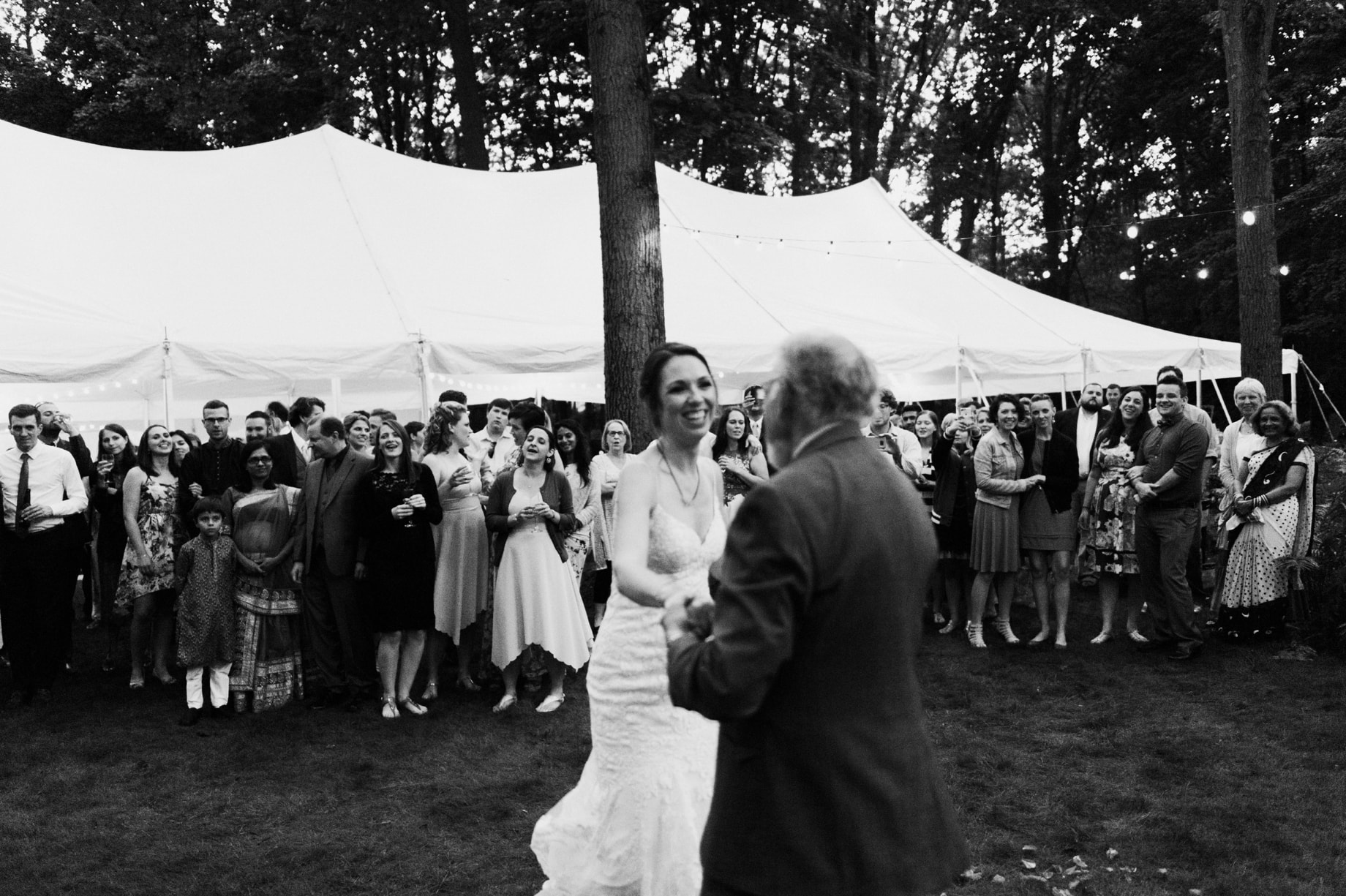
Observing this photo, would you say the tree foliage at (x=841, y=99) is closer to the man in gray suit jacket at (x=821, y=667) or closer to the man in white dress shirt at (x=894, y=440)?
the man in white dress shirt at (x=894, y=440)

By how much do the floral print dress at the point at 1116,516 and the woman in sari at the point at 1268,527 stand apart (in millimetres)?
596

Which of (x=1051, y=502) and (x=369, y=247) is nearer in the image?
(x=1051, y=502)

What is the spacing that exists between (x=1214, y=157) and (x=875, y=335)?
58.8 ft

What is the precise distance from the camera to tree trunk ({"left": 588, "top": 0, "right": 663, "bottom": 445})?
735cm

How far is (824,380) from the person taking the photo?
1870 mm

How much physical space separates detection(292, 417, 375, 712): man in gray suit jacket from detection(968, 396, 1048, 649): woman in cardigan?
3954 millimetres

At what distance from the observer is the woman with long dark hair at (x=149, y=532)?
6.78 m

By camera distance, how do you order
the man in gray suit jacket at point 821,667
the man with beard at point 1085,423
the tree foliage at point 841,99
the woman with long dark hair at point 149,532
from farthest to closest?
the tree foliage at point 841,99, the man with beard at point 1085,423, the woman with long dark hair at point 149,532, the man in gray suit jacket at point 821,667

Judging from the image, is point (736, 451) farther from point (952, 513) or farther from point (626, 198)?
point (952, 513)

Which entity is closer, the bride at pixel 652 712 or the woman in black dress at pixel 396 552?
the bride at pixel 652 712

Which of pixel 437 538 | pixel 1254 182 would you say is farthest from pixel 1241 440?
pixel 437 538

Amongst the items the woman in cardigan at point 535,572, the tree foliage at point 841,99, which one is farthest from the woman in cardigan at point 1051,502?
the tree foliage at point 841,99

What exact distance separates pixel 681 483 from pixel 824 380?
4.41 ft

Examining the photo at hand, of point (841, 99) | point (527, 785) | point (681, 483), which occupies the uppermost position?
point (841, 99)
